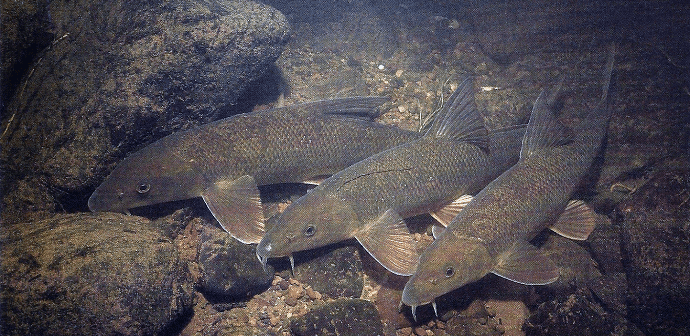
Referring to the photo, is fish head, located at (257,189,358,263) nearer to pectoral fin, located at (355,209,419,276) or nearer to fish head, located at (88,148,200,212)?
pectoral fin, located at (355,209,419,276)

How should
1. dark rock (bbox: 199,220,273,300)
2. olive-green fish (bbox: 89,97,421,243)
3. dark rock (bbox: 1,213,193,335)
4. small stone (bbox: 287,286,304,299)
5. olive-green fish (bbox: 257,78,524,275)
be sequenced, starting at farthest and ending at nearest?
olive-green fish (bbox: 89,97,421,243)
small stone (bbox: 287,286,304,299)
olive-green fish (bbox: 257,78,524,275)
dark rock (bbox: 199,220,273,300)
dark rock (bbox: 1,213,193,335)

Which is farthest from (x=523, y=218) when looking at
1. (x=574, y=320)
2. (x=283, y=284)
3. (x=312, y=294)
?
(x=283, y=284)

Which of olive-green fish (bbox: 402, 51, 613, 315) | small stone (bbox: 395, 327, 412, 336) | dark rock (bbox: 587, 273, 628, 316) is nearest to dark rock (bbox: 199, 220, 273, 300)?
small stone (bbox: 395, 327, 412, 336)

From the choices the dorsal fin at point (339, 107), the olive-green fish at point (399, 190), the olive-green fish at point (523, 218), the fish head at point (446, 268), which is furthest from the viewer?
the dorsal fin at point (339, 107)

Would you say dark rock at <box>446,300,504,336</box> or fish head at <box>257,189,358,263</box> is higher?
fish head at <box>257,189,358,263</box>

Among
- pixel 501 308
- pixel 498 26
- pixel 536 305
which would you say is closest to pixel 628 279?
pixel 536 305

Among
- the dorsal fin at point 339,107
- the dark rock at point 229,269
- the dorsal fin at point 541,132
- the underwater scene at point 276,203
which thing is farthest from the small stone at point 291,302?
the dorsal fin at point 541,132

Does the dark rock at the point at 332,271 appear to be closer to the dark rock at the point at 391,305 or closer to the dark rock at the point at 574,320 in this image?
the dark rock at the point at 391,305
